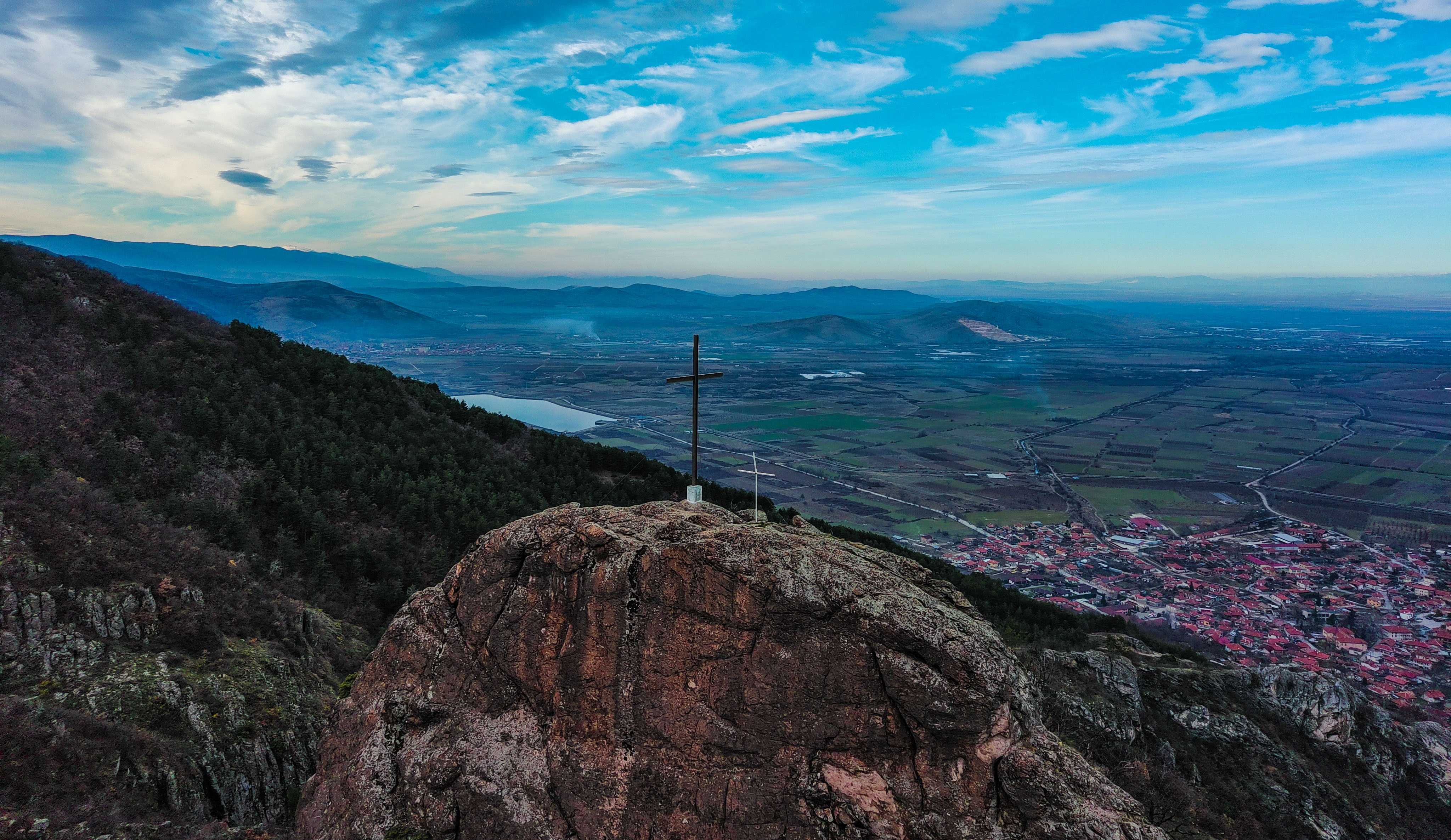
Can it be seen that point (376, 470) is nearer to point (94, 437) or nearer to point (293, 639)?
point (94, 437)

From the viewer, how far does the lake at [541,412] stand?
353 feet

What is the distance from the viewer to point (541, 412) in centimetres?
12212

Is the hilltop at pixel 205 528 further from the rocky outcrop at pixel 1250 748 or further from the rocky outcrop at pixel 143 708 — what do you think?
the rocky outcrop at pixel 1250 748

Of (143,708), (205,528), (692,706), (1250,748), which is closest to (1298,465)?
(1250,748)

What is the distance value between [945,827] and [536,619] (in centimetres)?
628

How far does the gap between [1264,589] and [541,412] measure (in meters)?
102

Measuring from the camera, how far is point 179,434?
25391 mm

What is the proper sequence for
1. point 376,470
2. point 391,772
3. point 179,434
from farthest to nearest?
point 376,470 → point 179,434 → point 391,772

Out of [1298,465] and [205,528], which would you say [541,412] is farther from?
[1298,465]

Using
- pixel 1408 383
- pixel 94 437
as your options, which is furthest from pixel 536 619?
pixel 1408 383

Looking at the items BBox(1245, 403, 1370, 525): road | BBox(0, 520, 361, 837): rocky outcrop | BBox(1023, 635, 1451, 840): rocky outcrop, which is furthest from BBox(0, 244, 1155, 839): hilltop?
BBox(1245, 403, 1370, 525): road

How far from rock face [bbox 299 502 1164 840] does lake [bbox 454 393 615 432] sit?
90.7 meters

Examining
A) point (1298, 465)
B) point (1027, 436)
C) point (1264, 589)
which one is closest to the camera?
point (1264, 589)

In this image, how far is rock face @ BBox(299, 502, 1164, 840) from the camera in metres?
8.66
